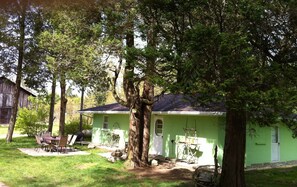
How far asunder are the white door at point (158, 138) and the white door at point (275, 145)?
5.74 m

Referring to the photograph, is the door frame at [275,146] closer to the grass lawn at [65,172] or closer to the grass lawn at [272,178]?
the grass lawn at [272,178]

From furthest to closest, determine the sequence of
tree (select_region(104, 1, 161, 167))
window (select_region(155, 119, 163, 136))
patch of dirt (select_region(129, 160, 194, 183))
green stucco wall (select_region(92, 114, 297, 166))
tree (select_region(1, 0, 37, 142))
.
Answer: tree (select_region(1, 0, 37, 142)) → window (select_region(155, 119, 163, 136)) → green stucco wall (select_region(92, 114, 297, 166)) → patch of dirt (select_region(129, 160, 194, 183)) → tree (select_region(104, 1, 161, 167))

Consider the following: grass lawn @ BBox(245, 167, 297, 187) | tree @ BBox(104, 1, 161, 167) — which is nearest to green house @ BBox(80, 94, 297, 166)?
tree @ BBox(104, 1, 161, 167)

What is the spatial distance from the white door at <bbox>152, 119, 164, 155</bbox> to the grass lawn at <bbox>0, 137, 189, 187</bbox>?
3573 mm

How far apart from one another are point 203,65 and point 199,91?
0.57m

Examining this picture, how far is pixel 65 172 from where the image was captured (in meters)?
11.6

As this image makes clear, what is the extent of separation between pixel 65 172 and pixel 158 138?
6.94 metres

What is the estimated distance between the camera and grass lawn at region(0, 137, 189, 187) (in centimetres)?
1012

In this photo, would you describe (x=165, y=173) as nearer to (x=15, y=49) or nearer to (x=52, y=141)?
(x=52, y=141)

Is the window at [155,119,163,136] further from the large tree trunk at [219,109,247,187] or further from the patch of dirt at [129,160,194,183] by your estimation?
the large tree trunk at [219,109,247,187]

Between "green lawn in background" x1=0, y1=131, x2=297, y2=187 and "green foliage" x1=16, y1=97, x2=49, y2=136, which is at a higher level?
"green foliage" x1=16, y1=97, x2=49, y2=136

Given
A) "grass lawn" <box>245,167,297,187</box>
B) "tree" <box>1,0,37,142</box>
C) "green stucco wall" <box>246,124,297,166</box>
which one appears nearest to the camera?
"grass lawn" <box>245,167,297,187</box>

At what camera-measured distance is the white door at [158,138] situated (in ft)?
57.1

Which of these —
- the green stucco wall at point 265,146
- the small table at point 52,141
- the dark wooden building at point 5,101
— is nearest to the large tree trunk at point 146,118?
the green stucco wall at point 265,146
